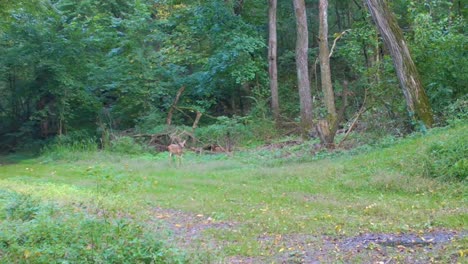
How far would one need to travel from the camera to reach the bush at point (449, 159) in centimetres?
1074

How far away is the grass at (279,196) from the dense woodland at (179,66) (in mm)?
6027

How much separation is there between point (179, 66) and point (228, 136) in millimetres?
7841

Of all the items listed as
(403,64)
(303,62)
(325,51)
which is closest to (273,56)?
(303,62)

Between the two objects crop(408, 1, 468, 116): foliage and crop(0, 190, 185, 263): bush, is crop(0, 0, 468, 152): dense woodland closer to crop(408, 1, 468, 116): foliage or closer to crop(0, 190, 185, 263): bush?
crop(408, 1, 468, 116): foliage

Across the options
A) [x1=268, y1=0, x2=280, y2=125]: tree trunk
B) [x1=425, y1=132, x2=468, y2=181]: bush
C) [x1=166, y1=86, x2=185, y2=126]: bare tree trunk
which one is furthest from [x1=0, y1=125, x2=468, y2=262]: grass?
[x1=268, y1=0, x2=280, y2=125]: tree trunk

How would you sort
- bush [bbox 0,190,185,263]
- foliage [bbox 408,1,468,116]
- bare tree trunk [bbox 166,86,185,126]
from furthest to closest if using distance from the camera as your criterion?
bare tree trunk [bbox 166,86,185,126] < foliage [bbox 408,1,468,116] < bush [bbox 0,190,185,263]

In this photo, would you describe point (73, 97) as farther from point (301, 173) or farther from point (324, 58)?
point (301, 173)

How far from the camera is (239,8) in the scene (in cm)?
2839

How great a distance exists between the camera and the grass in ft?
25.7

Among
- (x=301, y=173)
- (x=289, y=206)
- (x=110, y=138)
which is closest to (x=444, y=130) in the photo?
(x=301, y=173)

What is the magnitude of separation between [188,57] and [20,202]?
2011cm

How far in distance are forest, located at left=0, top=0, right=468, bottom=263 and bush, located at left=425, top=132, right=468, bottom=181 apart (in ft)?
0.13

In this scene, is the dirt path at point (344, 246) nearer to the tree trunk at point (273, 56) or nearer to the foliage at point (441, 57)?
the foliage at point (441, 57)

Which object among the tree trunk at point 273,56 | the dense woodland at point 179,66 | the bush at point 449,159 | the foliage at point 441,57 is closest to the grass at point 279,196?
the bush at point 449,159
